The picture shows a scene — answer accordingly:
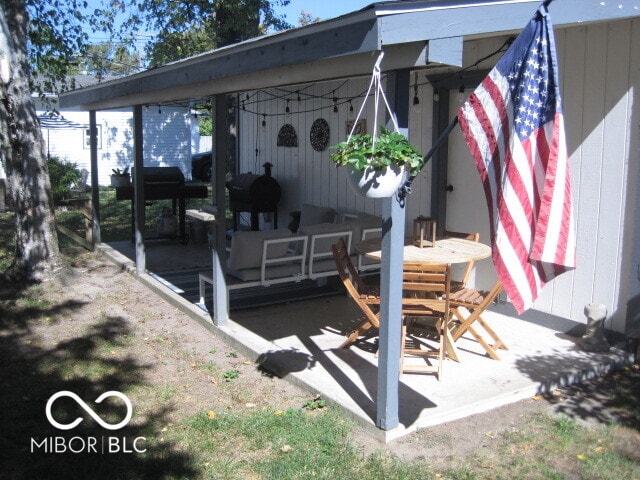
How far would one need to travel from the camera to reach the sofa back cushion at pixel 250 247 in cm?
630

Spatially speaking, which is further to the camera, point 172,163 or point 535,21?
point 172,163

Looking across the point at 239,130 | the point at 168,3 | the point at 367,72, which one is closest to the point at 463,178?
the point at 367,72

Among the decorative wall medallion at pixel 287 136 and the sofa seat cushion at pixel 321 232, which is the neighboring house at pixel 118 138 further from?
the sofa seat cushion at pixel 321 232

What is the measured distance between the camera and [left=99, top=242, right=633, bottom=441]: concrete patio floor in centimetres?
453

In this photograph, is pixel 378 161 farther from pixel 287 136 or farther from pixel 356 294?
pixel 287 136

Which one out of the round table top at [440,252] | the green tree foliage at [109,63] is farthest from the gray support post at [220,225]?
the green tree foliage at [109,63]

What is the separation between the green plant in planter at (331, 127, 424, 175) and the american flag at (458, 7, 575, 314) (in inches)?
18.0

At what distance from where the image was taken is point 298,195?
1018cm

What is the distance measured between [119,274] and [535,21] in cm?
686

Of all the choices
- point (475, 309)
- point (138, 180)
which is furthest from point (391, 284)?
point (138, 180)

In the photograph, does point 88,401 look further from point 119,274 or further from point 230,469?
point 119,274

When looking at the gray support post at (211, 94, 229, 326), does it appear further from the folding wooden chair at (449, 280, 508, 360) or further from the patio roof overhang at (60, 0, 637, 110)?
the folding wooden chair at (449, 280, 508, 360)

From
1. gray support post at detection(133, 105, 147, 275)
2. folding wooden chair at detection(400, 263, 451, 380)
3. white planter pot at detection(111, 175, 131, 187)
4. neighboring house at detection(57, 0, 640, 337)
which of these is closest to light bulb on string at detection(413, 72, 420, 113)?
neighboring house at detection(57, 0, 640, 337)

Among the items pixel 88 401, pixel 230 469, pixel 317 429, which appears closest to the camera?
pixel 230 469
